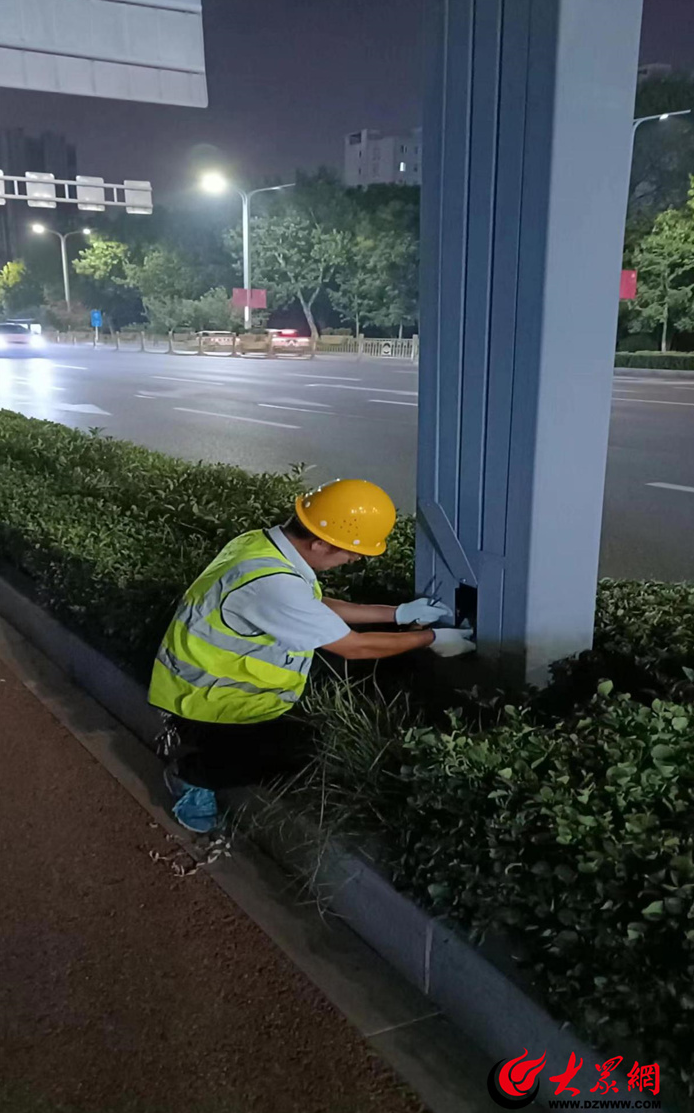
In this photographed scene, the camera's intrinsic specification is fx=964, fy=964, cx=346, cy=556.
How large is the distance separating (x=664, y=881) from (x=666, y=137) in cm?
3851

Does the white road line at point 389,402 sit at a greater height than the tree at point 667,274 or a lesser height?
lesser

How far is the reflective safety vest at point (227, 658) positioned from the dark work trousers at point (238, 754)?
4 cm

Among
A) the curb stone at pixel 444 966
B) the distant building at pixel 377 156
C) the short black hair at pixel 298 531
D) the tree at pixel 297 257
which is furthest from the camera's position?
the distant building at pixel 377 156

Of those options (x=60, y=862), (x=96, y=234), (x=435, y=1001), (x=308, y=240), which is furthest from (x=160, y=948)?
(x=96, y=234)

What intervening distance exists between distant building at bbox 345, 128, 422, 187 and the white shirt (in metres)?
93.0

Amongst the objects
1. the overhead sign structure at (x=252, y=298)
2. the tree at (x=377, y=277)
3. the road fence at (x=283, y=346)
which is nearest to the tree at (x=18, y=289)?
the road fence at (x=283, y=346)

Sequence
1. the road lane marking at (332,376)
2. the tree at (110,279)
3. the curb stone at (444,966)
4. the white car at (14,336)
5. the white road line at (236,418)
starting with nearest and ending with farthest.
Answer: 1. the curb stone at (444,966)
2. the white road line at (236,418)
3. the road lane marking at (332,376)
4. the white car at (14,336)
5. the tree at (110,279)

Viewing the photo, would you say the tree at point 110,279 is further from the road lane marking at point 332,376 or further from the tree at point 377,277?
the road lane marking at point 332,376

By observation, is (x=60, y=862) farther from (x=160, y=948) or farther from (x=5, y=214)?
(x=5, y=214)

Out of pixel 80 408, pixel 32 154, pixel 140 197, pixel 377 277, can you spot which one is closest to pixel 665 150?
pixel 377 277

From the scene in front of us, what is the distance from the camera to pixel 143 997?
256 cm

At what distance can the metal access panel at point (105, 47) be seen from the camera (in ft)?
31.6

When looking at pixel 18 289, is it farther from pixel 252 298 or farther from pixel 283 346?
pixel 283 346

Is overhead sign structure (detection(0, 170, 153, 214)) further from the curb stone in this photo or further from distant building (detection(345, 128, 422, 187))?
distant building (detection(345, 128, 422, 187))
